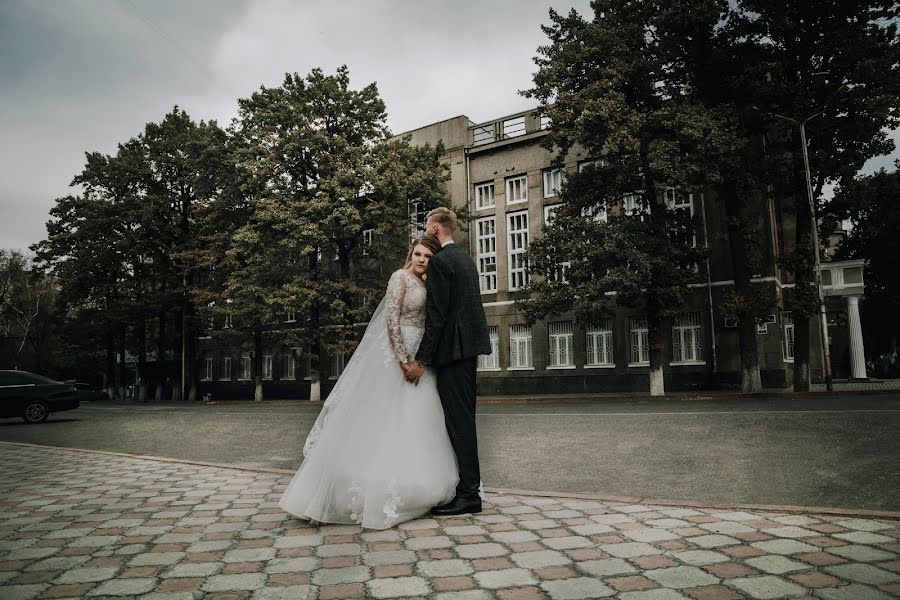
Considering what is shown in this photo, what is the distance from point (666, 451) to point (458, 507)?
4.32 metres

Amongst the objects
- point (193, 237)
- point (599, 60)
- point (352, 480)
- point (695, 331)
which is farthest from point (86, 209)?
point (352, 480)

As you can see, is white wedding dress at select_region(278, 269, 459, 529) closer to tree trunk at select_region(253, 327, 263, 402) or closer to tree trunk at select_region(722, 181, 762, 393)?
tree trunk at select_region(722, 181, 762, 393)

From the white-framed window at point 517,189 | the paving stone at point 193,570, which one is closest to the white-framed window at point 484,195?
the white-framed window at point 517,189

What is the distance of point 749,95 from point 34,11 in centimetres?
2491

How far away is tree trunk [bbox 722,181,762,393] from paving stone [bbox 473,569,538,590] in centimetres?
2380

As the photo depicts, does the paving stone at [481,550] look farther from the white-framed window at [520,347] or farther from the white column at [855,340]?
the white column at [855,340]

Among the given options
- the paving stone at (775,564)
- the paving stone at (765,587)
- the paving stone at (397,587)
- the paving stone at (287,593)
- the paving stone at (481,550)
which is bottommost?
the paving stone at (481,550)

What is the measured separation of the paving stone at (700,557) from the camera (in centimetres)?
364

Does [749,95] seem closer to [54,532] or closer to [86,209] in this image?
[54,532]

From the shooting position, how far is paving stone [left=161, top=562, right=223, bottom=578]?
142 inches

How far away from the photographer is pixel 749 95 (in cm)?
2492

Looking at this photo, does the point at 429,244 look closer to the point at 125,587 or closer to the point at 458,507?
the point at 458,507

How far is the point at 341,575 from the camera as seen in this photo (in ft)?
11.6

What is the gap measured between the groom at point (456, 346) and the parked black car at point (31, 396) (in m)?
18.2
